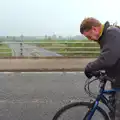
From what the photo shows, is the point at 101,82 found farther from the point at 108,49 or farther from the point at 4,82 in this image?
the point at 4,82

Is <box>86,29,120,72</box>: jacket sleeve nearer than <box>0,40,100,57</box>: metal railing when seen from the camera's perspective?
Yes

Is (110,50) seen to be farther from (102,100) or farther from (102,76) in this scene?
(102,100)

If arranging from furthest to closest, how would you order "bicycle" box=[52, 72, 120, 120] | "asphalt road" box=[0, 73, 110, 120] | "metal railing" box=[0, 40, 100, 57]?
"metal railing" box=[0, 40, 100, 57], "asphalt road" box=[0, 73, 110, 120], "bicycle" box=[52, 72, 120, 120]

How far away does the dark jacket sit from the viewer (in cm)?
340

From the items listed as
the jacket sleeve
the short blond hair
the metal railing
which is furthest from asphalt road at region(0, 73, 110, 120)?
the metal railing

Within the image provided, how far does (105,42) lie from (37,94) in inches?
175

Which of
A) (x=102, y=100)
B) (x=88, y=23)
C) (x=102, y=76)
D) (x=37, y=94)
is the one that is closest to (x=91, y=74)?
(x=102, y=76)

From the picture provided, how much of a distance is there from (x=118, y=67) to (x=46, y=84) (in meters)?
5.59

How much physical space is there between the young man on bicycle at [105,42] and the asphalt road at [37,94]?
0.75 m

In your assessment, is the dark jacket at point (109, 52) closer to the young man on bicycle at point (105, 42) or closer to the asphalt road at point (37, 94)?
the young man on bicycle at point (105, 42)

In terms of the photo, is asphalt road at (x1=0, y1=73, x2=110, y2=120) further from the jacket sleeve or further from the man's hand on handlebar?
the jacket sleeve

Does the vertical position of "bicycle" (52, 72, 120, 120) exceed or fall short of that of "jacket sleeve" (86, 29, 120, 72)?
it falls short

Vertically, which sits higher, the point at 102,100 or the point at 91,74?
the point at 91,74

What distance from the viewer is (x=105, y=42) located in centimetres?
347
